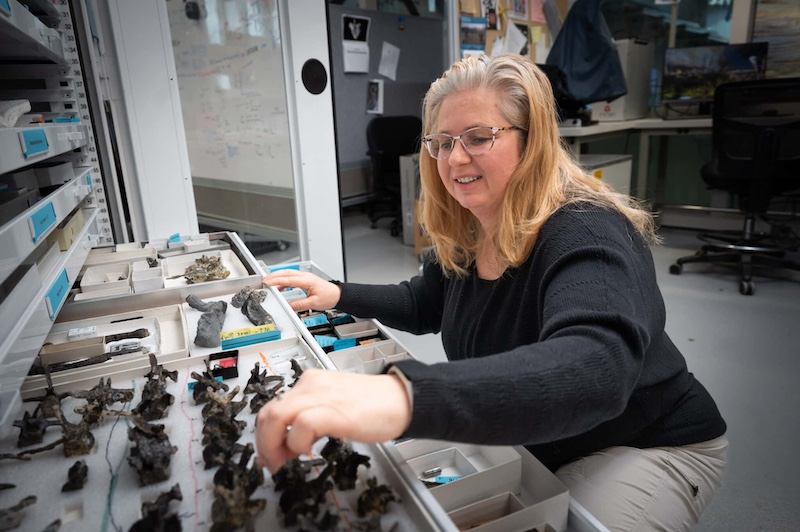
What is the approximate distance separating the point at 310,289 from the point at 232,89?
1370mm

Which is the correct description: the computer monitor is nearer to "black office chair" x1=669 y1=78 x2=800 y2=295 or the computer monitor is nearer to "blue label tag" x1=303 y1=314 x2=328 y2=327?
"black office chair" x1=669 y1=78 x2=800 y2=295

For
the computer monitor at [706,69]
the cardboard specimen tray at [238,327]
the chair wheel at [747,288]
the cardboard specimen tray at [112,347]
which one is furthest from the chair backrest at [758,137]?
the cardboard specimen tray at [112,347]

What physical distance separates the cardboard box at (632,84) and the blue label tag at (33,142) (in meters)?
3.84

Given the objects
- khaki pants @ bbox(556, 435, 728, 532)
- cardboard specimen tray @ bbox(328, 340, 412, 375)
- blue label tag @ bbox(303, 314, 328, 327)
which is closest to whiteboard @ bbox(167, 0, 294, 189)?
blue label tag @ bbox(303, 314, 328, 327)

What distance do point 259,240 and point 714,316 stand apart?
7.73 feet

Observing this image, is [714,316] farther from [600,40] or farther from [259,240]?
[259,240]

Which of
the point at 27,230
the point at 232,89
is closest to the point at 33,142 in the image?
the point at 27,230

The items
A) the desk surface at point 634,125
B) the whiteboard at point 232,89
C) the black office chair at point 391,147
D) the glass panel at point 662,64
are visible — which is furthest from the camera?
the black office chair at point 391,147

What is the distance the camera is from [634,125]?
4.07 m

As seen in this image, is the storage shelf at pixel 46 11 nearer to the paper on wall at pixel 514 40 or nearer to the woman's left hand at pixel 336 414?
the woman's left hand at pixel 336 414

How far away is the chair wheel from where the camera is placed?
120 inches

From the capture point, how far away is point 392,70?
4797 mm

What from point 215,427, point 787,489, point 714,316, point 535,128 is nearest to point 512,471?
point 215,427

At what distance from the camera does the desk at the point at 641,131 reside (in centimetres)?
361
